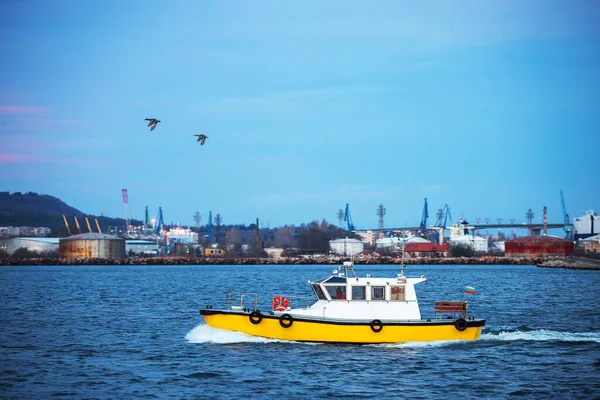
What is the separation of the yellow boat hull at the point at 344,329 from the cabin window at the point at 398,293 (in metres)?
1.06

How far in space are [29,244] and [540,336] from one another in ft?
540

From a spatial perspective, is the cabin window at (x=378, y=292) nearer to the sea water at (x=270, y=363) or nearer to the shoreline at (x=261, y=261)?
the sea water at (x=270, y=363)

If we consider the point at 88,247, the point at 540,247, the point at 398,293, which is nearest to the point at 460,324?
the point at 398,293

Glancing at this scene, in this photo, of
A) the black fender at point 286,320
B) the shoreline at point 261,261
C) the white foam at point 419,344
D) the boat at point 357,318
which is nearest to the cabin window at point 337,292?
the boat at point 357,318

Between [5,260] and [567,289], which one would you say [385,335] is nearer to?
[567,289]

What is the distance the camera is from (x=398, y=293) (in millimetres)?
28422

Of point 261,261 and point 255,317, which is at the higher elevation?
point 255,317

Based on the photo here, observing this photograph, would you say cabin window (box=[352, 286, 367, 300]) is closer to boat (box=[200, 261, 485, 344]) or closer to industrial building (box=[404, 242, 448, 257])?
boat (box=[200, 261, 485, 344])

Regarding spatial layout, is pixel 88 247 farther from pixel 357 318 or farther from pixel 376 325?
pixel 376 325

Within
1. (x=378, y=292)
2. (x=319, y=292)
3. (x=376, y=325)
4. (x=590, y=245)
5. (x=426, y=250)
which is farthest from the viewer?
(x=426, y=250)

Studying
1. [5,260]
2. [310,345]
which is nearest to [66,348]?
[310,345]

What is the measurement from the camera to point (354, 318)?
2816cm

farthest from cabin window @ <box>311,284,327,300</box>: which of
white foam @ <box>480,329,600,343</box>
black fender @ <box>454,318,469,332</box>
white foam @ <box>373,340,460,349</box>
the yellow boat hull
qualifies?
white foam @ <box>480,329,600,343</box>

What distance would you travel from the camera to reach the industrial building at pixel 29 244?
17912 centimetres
